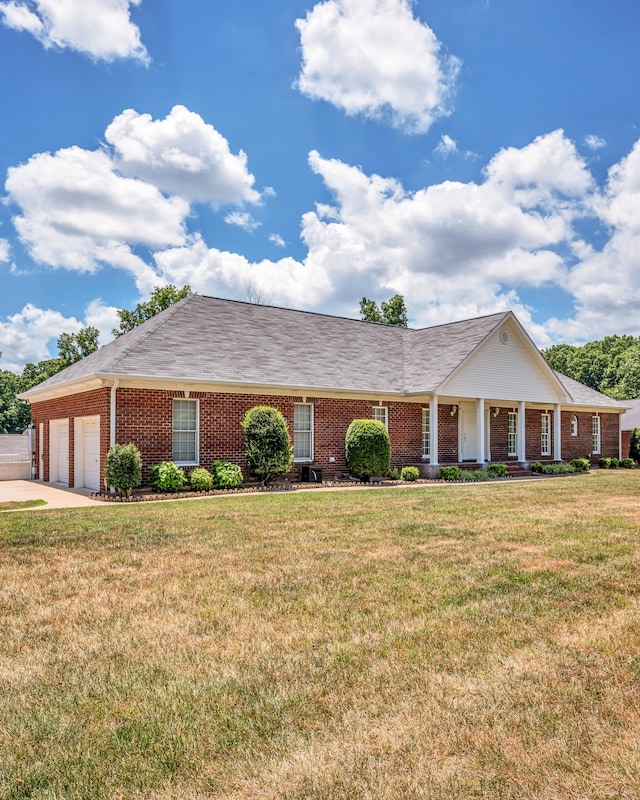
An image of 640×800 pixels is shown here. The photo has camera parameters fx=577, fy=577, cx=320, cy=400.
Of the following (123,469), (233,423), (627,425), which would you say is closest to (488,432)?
(233,423)

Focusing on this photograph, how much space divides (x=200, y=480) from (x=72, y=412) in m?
5.87

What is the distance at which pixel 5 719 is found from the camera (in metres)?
3.46

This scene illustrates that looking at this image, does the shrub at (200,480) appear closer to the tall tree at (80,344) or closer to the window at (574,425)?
the window at (574,425)

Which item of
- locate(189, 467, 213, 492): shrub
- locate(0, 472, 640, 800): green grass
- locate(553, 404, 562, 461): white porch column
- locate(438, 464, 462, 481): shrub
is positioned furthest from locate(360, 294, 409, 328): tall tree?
locate(0, 472, 640, 800): green grass

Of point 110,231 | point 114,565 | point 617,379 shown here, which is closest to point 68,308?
point 110,231

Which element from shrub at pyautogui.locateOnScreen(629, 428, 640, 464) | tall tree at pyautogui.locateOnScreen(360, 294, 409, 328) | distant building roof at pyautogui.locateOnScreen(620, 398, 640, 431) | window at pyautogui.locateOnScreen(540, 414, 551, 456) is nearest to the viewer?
window at pyautogui.locateOnScreen(540, 414, 551, 456)

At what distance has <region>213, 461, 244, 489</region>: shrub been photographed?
1670 centimetres

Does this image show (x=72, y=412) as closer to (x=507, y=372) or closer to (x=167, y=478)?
(x=167, y=478)

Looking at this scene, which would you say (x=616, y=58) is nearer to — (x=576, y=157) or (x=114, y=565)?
(x=576, y=157)

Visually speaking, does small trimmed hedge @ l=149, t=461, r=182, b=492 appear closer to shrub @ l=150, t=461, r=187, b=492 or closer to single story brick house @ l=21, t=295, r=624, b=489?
shrub @ l=150, t=461, r=187, b=492

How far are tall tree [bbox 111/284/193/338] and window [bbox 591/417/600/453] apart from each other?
24.7 m

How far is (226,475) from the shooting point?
1675 centimetres

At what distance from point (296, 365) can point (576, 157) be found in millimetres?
12833

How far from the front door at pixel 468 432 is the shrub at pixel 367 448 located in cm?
554
